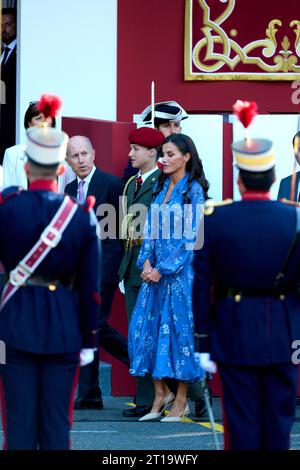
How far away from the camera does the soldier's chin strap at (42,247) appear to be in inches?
289

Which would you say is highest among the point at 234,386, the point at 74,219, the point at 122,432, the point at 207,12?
the point at 207,12

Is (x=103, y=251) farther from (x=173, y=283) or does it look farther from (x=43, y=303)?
(x=43, y=303)

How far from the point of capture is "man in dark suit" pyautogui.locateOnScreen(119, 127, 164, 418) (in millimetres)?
10867

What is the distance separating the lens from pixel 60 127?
12.7 metres

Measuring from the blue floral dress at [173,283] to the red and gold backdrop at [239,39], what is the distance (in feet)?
9.65

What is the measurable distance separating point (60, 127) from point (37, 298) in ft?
17.7

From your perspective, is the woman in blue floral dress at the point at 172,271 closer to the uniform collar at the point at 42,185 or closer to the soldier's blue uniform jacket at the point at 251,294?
the soldier's blue uniform jacket at the point at 251,294

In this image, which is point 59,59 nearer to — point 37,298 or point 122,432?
point 122,432

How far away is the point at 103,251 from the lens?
432 inches

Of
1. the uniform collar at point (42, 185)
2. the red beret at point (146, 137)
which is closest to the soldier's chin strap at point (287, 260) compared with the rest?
the uniform collar at point (42, 185)
